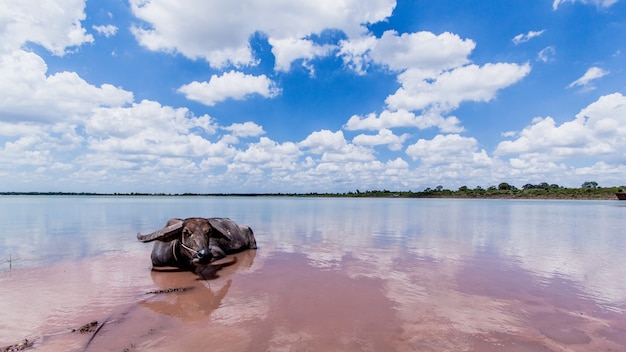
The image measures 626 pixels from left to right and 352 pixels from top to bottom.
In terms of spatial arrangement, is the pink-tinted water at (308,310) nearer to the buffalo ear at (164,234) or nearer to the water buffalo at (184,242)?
the water buffalo at (184,242)

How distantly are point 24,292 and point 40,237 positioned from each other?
8497mm

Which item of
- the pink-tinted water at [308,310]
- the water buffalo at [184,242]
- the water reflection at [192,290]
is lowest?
the water reflection at [192,290]

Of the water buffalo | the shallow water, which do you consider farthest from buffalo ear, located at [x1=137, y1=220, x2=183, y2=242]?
the shallow water

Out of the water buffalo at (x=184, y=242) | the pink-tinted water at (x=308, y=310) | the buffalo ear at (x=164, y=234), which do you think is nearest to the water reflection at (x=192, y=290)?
the pink-tinted water at (x=308, y=310)

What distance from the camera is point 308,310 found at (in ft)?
16.2

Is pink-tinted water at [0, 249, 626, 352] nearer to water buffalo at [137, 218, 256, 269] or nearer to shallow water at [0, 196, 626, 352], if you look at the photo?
shallow water at [0, 196, 626, 352]

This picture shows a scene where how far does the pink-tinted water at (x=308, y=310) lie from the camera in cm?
388

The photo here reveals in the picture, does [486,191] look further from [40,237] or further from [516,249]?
[40,237]

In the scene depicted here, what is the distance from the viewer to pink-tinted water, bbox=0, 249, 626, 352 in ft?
12.7

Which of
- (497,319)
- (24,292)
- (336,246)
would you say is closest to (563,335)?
(497,319)

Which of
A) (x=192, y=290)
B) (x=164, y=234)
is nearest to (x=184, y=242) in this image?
(x=164, y=234)

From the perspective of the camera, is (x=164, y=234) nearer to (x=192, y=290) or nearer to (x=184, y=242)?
(x=184, y=242)

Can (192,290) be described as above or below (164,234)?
below

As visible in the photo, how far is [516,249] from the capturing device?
1023 centimetres
